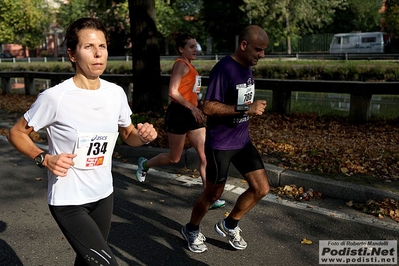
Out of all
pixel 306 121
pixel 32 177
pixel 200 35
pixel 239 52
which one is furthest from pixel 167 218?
pixel 200 35

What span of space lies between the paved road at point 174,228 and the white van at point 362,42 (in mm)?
35267

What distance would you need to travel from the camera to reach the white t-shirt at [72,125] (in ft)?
8.17

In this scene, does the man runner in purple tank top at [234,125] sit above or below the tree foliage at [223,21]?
below

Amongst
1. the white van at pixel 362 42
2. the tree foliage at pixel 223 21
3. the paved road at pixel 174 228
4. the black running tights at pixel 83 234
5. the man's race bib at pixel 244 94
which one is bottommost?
the paved road at pixel 174 228

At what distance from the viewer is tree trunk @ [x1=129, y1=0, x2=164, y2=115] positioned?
9.02m

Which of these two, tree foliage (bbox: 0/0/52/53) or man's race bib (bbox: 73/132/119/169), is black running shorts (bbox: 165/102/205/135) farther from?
tree foliage (bbox: 0/0/52/53)

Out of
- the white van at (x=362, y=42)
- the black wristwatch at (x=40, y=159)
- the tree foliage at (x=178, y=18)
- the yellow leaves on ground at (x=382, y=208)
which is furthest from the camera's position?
the tree foliage at (x=178, y=18)

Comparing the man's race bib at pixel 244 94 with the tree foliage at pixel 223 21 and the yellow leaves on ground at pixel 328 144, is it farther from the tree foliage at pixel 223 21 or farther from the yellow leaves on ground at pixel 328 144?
the tree foliage at pixel 223 21

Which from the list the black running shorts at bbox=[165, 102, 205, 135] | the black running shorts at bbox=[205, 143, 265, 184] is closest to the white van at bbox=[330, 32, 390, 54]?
the black running shorts at bbox=[165, 102, 205, 135]

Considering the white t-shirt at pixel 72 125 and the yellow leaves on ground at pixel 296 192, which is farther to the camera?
the yellow leaves on ground at pixel 296 192

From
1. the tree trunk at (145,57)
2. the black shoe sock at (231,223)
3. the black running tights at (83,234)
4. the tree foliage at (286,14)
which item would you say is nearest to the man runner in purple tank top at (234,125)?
the black shoe sock at (231,223)

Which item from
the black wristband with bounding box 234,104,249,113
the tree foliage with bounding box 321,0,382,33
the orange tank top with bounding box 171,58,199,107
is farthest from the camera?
the tree foliage with bounding box 321,0,382,33

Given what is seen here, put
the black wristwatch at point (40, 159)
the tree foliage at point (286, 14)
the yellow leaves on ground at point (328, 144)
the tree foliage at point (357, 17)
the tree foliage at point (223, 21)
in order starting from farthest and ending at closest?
the tree foliage at point (357, 17)
the tree foliage at point (223, 21)
the tree foliage at point (286, 14)
the yellow leaves on ground at point (328, 144)
the black wristwatch at point (40, 159)

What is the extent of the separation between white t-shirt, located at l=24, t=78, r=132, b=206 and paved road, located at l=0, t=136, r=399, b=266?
4.61ft
